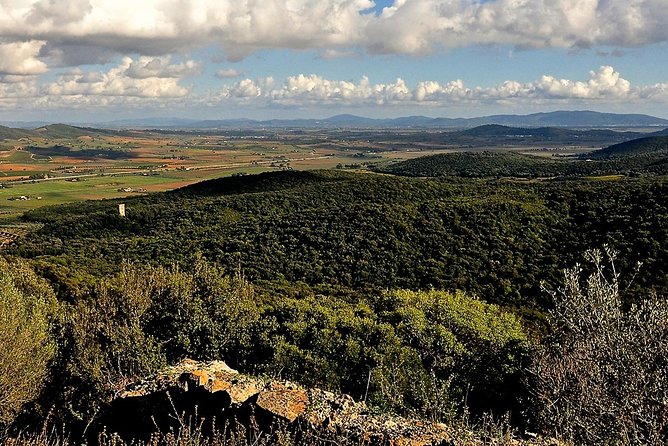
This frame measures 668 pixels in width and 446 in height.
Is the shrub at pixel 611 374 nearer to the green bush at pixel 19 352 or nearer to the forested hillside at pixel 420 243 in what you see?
the green bush at pixel 19 352

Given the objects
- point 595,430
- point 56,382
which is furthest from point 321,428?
point 56,382

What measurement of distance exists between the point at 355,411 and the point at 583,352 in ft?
14.1

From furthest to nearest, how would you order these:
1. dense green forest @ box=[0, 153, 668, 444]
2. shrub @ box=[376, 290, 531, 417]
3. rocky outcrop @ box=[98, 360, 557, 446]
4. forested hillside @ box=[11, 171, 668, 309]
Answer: forested hillside @ box=[11, 171, 668, 309] → shrub @ box=[376, 290, 531, 417] → dense green forest @ box=[0, 153, 668, 444] → rocky outcrop @ box=[98, 360, 557, 446]

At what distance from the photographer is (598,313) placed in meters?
9.18

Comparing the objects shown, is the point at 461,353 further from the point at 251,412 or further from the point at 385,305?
the point at 251,412

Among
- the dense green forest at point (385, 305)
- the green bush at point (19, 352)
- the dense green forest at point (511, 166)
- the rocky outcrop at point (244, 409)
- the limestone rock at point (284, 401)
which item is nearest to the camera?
the rocky outcrop at point (244, 409)

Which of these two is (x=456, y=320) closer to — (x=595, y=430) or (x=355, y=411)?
(x=355, y=411)

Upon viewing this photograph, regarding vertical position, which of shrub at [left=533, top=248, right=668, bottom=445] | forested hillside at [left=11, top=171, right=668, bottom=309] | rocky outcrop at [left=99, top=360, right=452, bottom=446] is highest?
shrub at [left=533, top=248, right=668, bottom=445]

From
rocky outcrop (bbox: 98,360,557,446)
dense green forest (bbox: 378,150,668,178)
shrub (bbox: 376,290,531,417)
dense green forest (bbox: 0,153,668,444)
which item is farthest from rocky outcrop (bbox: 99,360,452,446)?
dense green forest (bbox: 378,150,668,178)

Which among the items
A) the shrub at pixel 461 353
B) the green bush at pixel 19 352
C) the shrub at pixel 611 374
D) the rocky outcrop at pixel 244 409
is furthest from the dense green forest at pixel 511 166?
the rocky outcrop at pixel 244 409

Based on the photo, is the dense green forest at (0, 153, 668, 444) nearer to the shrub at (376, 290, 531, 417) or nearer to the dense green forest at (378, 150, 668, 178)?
the shrub at (376, 290, 531, 417)

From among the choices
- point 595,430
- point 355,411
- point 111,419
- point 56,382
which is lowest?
point 56,382

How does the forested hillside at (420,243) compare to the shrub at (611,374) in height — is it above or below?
below

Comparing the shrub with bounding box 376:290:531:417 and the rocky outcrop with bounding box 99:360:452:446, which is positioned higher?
the rocky outcrop with bounding box 99:360:452:446
